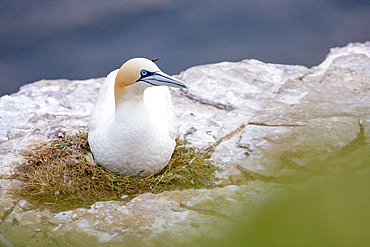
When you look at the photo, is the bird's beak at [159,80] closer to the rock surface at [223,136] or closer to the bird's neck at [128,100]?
the bird's neck at [128,100]

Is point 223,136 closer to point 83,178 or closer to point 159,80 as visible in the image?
point 159,80

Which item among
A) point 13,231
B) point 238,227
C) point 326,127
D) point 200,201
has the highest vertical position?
point 238,227

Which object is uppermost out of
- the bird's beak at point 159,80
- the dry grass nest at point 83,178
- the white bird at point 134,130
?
the bird's beak at point 159,80

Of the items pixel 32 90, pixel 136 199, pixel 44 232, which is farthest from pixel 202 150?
pixel 32 90

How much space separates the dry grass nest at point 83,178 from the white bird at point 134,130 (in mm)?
108

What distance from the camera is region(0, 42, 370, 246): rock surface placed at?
2426mm

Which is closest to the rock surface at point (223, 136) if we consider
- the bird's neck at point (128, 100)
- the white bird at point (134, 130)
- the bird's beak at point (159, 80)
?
the white bird at point (134, 130)

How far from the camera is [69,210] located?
2.96m

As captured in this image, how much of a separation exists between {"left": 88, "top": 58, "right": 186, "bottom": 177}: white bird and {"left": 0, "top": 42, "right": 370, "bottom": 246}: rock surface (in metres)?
0.35

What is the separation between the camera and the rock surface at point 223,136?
7.96 ft

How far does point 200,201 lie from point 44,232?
113 cm

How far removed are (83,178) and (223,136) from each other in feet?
5.52

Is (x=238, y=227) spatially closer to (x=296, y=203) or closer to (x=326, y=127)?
(x=296, y=203)

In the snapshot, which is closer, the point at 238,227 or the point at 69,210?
the point at 238,227
